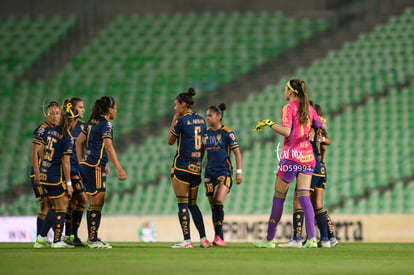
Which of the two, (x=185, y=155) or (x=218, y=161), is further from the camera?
(x=218, y=161)

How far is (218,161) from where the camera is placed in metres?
10.7

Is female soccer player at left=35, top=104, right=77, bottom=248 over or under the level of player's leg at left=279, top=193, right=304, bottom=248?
over

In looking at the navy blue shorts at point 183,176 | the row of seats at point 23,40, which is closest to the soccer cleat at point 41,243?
the navy blue shorts at point 183,176

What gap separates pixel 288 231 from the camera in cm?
1480

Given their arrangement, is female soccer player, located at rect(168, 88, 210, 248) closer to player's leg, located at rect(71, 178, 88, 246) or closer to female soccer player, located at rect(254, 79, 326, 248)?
female soccer player, located at rect(254, 79, 326, 248)

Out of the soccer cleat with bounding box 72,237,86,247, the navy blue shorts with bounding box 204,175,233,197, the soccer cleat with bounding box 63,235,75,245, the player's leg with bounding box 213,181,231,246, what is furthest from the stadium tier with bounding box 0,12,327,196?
the player's leg with bounding box 213,181,231,246

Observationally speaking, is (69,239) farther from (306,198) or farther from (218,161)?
(306,198)

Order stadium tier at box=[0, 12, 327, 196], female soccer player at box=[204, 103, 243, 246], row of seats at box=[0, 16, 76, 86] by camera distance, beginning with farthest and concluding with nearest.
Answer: row of seats at box=[0, 16, 76, 86] → stadium tier at box=[0, 12, 327, 196] → female soccer player at box=[204, 103, 243, 246]

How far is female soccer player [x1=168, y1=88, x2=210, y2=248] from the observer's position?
Result: 31.7 ft

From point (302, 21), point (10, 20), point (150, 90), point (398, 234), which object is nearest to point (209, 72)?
point (150, 90)

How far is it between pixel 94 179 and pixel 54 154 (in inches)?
27.1

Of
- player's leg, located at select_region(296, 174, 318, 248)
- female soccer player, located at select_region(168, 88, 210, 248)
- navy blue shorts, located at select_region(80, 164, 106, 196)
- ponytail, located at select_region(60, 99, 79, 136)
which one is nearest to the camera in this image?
player's leg, located at select_region(296, 174, 318, 248)

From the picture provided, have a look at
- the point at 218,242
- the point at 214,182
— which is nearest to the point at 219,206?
the point at 214,182

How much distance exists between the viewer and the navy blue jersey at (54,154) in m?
9.78
